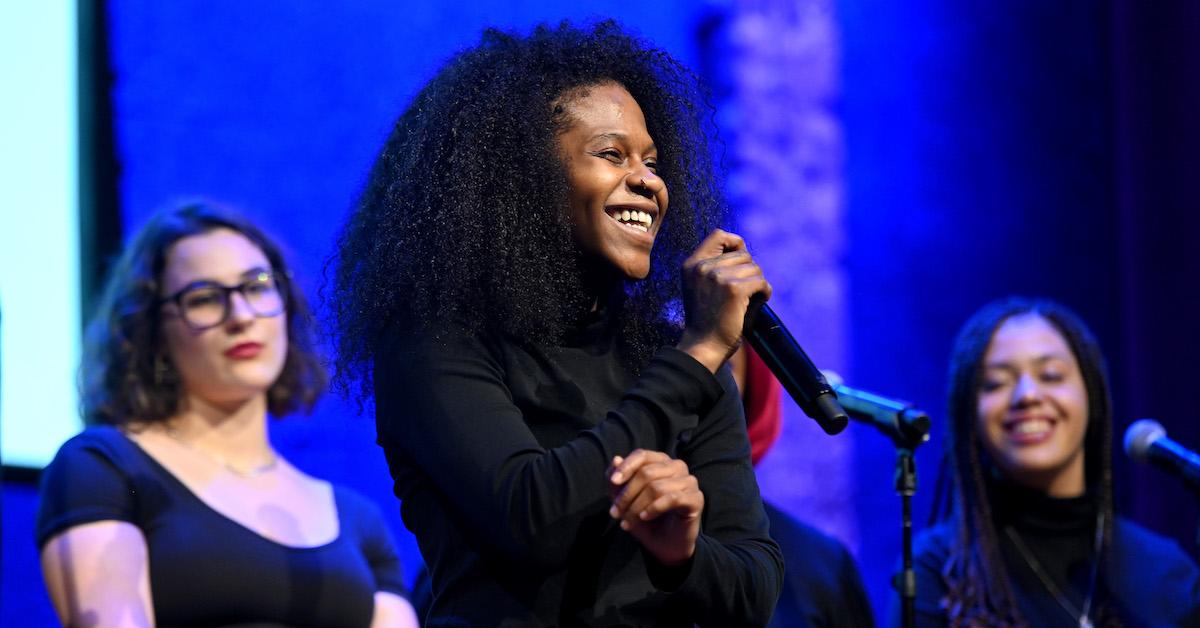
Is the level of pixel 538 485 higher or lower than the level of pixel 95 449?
lower

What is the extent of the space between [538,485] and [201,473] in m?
1.18

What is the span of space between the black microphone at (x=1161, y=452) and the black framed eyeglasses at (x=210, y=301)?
1.85m

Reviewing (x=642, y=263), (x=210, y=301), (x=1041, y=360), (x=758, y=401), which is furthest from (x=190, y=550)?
(x=1041, y=360)

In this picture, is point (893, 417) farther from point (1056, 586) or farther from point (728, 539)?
point (1056, 586)

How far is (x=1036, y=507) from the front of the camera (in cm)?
334

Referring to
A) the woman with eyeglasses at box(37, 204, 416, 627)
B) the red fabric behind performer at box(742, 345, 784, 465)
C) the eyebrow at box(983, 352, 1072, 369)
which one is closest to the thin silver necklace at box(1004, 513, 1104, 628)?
the eyebrow at box(983, 352, 1072, 369)

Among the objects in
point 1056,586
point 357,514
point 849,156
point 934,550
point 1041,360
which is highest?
point 849,156

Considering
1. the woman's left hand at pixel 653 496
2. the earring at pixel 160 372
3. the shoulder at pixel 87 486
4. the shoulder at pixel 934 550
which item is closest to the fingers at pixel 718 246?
the woman's left hand at pixel 653 496

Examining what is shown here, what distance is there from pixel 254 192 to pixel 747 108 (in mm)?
1553

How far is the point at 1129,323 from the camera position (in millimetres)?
4277

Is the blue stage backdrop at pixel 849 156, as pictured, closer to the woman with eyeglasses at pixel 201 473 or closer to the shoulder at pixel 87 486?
the woman with eyeglasses at pixel 201 473

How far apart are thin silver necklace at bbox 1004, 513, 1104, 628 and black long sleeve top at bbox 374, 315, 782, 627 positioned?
5.56 ft

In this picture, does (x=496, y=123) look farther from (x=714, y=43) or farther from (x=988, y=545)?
(x=714, y=43)

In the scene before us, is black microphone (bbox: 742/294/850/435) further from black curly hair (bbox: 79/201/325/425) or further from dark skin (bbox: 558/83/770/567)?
black curly hair (bbox: 79/201/325/425)
